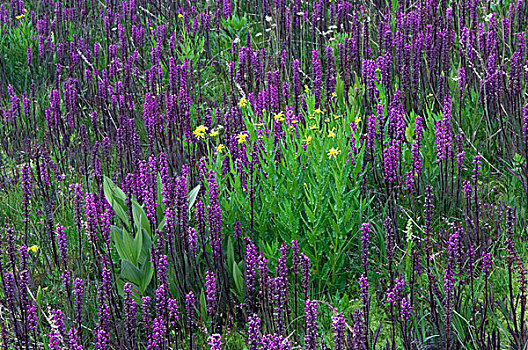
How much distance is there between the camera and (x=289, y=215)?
3.07 meters

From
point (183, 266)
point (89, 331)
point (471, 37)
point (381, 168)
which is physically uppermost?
point (471, 37)

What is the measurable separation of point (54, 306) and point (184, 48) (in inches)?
114

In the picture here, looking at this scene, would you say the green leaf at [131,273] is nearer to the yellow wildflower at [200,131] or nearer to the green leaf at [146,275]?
the green leaf at [146,275]

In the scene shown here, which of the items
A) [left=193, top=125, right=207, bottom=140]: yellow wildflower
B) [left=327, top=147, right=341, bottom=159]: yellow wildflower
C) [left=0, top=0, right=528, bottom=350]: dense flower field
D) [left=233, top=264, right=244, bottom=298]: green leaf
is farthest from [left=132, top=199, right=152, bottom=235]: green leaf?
[left=327, top=147, right=341, bottom=159]: yellow wildflower

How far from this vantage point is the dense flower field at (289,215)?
2.62 metres

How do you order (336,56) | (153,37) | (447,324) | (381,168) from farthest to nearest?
(153,37)
(336,56)
(381,168)
(447,324)

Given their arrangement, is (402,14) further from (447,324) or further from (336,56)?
(447,324)

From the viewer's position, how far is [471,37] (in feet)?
14.5

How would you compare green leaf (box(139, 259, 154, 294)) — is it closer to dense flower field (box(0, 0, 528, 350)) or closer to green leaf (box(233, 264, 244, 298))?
dense flower field (box(0, 0, 528, 350))

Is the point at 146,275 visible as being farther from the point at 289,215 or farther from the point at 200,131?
the point at 200,131

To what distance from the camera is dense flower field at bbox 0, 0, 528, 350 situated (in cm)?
262

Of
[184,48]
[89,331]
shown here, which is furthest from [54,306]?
[184,48]

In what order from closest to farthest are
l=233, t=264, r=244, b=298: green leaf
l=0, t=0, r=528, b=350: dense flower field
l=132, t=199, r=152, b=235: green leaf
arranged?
l=0, t=0, r=528, b=350: dense flower field
l=233, t=264, r=244, b=298: green leaf
l=132, t=199, r=152, b=235: green leaf

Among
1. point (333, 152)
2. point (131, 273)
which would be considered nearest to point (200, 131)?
point (333, 152)
